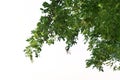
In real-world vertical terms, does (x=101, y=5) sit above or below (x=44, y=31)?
below

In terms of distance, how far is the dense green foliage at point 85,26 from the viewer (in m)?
13.6

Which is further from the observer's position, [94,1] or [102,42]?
[102,42]

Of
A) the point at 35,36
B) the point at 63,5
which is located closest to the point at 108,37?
the point at 63,5

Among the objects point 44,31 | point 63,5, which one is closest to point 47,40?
point 44,31

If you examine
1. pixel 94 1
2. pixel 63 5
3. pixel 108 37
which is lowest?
pixel 108 37

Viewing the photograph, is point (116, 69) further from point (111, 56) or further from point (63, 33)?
point (63, 33)

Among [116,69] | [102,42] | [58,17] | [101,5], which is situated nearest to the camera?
[101,5]

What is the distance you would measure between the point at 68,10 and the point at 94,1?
1.60 m

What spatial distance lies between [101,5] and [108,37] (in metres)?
1.72

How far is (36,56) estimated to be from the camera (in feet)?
52.8

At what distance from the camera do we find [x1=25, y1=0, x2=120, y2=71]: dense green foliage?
536 inches

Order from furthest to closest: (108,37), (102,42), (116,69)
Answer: (116,69), (102,42), (108,37)

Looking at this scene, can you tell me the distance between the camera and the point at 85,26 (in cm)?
1509

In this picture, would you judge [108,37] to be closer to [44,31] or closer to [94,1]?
[94,1]
